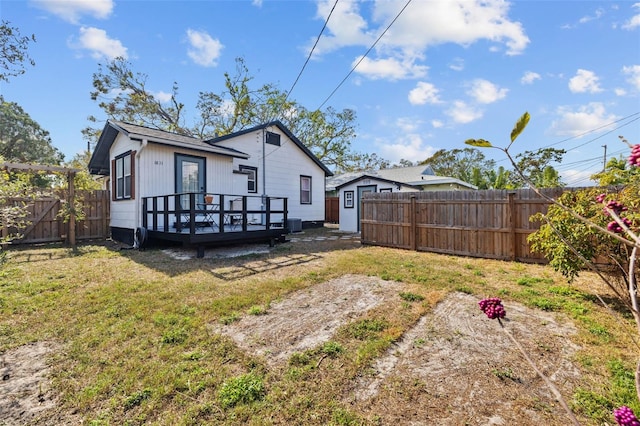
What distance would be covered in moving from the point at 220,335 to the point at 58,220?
983 centimetres

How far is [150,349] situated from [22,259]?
675 cm

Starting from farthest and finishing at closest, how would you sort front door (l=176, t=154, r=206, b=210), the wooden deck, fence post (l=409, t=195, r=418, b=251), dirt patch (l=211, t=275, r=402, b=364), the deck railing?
front door (l=176, t=154, r=206, b=210)
fence post (l=409, t=195, r=418, b=251)
the deck railing
the wooden deck
dirt patch (l=211, t=275, r=402, b=364)

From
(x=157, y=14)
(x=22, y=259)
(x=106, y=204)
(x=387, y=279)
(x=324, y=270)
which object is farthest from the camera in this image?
(x=106, y=204)

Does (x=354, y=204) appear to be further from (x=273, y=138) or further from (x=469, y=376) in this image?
(x=469, y=376)

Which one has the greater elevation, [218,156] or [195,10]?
[195,10]

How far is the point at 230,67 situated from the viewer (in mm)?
19812

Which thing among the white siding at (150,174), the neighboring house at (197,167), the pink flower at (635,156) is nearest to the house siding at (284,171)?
the neighboring house at (197,167)

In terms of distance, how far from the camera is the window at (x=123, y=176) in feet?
29.0

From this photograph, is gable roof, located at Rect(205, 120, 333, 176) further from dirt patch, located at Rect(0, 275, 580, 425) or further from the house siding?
dirt patch, located at Rect(0, 275, 580, 425)

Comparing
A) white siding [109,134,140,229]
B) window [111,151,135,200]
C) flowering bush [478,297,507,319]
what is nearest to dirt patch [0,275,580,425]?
flowering bush [478,297,507,319]

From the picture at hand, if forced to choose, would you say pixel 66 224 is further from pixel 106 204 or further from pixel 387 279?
pixel 387 279

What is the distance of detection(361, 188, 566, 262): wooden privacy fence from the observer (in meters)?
6.62

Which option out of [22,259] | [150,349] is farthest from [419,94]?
[22,259]

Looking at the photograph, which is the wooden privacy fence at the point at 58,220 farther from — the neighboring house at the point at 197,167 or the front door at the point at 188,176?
the front door at the point at 188,176
